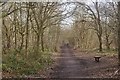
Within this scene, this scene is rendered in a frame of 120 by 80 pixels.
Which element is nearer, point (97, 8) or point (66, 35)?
point (97, 8)

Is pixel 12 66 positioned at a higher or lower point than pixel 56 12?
lower

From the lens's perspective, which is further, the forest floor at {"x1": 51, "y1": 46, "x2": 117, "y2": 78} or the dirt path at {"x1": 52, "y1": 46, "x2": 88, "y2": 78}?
the dirt path at {"x1": 52, "y1": 46, "x2": 88, "y2": 78}

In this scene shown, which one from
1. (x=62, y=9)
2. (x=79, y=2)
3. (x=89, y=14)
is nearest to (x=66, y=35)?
(x=89, y=14)

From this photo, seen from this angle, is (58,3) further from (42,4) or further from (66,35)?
(66,35)

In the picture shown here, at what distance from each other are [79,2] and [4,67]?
15.4m

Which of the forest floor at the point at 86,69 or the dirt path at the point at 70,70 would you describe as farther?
the dirt path at the point at 70,70

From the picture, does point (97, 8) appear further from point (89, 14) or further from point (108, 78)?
point (108, 78)

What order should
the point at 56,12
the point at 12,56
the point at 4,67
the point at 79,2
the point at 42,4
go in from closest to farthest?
the point at 4,67
the point at 12,56
the point at 42,4
the point at 56,12
the point at 79,2

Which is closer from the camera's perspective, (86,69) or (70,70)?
(70,70)

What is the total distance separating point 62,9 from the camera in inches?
853

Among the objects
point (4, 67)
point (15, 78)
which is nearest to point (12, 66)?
point (4, 67)

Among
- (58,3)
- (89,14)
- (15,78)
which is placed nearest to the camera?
(15,78)

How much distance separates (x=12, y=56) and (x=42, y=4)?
6.81 m

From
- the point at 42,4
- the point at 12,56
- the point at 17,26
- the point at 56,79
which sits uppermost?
the point at 42,4
